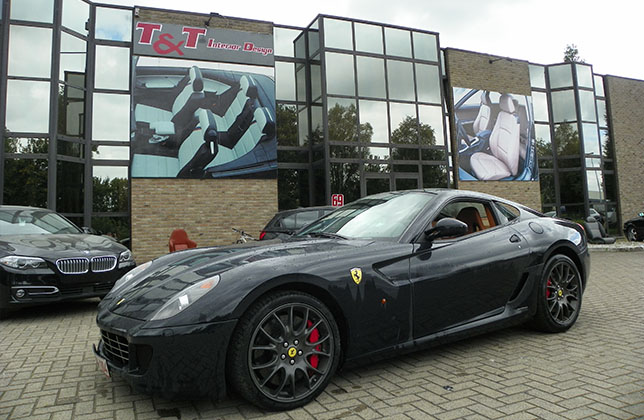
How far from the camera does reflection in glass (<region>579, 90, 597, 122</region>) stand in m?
21.3

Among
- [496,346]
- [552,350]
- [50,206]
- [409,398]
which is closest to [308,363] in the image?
[409,398]

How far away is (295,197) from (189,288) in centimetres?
1298

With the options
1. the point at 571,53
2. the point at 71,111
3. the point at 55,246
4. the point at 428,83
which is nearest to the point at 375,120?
the point at 428,83

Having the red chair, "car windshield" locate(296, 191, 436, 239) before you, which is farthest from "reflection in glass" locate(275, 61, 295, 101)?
"car windshield" locate(296, 191, 436, 239)

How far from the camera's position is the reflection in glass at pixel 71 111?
13.0 metres

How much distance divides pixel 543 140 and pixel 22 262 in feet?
72.0

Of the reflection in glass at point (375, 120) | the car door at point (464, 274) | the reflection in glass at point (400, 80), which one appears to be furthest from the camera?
the reflection in glass at point (400, 80)

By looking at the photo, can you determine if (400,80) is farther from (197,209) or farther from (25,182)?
(25,182)

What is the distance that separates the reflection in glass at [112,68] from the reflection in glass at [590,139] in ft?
67.8

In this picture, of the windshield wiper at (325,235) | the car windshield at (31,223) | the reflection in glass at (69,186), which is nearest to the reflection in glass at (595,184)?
the windshield wiper at (325,235)

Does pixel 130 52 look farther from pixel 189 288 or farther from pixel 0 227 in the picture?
pixel 189 288

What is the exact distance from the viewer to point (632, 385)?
9.05 ft

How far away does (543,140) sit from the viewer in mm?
21062

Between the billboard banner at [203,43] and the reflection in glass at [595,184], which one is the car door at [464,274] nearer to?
the billboard banner at [203,43]
